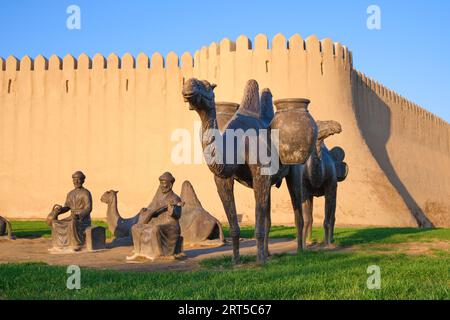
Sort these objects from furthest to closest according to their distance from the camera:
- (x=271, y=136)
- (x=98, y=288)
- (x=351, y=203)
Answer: (x=351, y=203) → (x=271, y=136) → (x=98, y=288)

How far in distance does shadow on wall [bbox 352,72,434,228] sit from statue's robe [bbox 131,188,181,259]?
1953 centimetres

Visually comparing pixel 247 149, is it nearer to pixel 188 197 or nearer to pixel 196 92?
pixel 196 92

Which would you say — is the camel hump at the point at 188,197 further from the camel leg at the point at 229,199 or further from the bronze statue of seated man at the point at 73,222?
the camel leg at the point at 229,199

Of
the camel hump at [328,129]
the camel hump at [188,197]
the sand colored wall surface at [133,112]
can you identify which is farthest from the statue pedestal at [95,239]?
the sand colored wall surface at [133,112]

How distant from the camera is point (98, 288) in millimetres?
5266

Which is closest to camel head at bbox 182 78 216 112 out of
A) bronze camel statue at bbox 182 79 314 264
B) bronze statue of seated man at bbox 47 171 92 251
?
bronze camel statue at bbox 182 79 314 264

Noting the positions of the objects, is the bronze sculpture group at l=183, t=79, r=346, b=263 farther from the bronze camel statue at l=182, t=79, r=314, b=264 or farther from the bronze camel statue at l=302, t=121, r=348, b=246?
the bronze camel statue at l=302, t=121, r=348, b=246

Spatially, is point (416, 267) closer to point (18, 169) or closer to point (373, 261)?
point (373, 261)

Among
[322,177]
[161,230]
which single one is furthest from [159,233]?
[322,177]

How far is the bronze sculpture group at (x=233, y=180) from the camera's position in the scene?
23.2ft

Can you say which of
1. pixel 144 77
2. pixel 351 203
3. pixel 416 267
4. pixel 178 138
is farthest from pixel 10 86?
pixel 416 267

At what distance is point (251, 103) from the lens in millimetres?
8062

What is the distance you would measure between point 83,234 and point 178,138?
1585 centimetres
